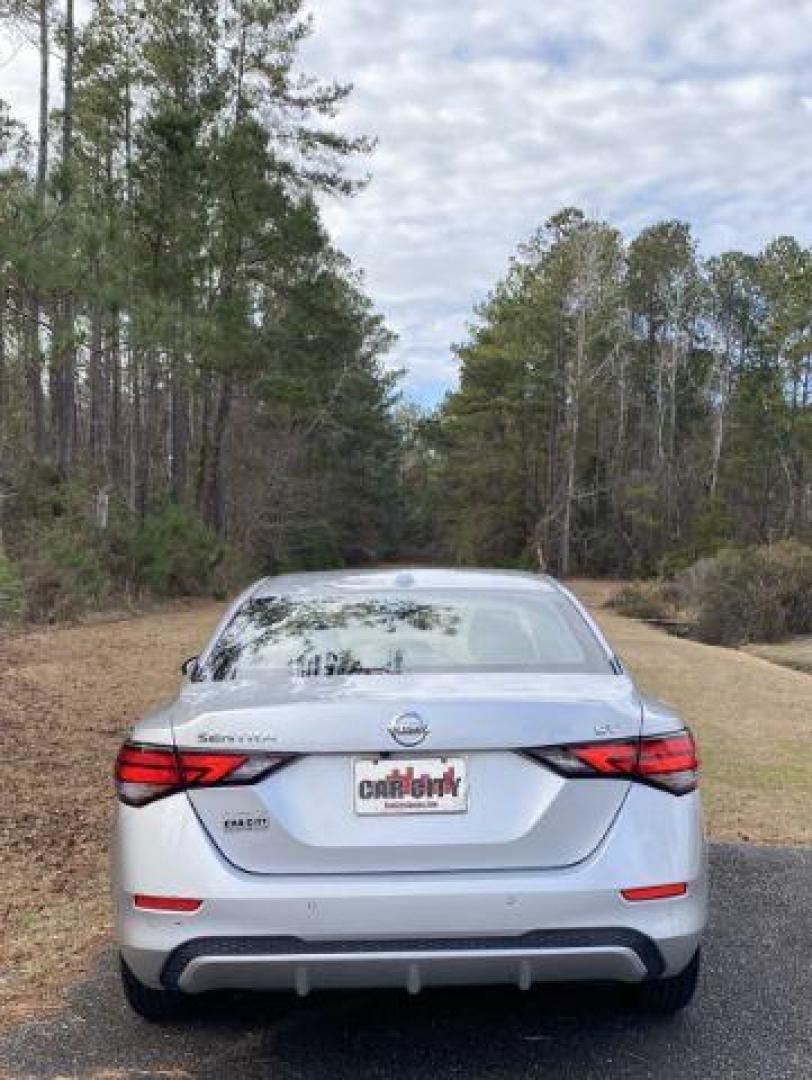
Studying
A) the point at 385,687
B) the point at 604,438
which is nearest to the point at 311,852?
the point at 385,687

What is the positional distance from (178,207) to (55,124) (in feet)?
11.3

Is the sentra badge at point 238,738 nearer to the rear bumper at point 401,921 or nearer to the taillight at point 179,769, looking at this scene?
the taillight at point 179,769

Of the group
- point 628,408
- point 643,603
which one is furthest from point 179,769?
point 628,408

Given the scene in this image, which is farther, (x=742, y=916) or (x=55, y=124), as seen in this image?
(x=55, y=124)

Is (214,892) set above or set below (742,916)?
above

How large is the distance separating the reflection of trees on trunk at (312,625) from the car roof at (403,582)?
0.13m

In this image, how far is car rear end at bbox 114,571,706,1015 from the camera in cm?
301

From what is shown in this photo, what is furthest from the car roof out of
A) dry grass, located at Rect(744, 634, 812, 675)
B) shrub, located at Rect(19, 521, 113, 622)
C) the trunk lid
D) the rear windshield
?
dry grass, located at Rect(744, 634, 812, 675)

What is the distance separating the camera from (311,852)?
3049 millimetres

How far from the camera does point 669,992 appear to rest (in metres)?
3.62

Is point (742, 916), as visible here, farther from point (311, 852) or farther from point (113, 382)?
point (113, 382)

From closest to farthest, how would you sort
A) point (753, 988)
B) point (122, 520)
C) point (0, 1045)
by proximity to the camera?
1. point (0, 1045)
2. point (753, 988)
3. point (122, 520)

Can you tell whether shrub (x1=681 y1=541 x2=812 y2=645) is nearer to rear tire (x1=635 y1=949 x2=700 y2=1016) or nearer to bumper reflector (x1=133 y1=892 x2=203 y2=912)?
rear tire (x1=635 y1=949 x2=700 y2=1016)

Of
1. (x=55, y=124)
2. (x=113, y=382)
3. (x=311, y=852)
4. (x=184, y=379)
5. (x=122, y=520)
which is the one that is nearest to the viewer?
(x=311, y=852)
